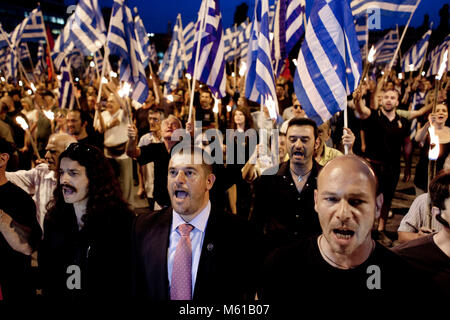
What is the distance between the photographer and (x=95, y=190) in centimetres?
293

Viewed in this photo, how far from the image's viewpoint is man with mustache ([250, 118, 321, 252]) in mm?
3467

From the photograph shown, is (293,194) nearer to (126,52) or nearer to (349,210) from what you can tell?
(349,210)

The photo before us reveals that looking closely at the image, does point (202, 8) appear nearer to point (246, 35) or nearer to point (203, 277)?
point (203, 277)

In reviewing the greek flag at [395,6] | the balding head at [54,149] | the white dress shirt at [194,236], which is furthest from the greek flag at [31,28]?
the white dress shirt at [194,236]

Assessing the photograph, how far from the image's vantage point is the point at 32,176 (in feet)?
14.9

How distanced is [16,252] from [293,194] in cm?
231

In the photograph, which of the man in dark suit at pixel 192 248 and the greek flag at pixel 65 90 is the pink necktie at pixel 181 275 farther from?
the greek flag at pixel 65 90

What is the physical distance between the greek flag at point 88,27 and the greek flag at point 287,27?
132 inches

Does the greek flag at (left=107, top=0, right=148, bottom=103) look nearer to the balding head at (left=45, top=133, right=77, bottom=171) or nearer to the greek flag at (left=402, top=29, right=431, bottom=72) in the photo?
the balding head at (left=45, top=133, right=77, bottom=171)

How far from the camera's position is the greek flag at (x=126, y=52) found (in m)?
6.40

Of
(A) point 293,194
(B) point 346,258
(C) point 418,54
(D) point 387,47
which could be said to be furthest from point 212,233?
(D) point 387,47
